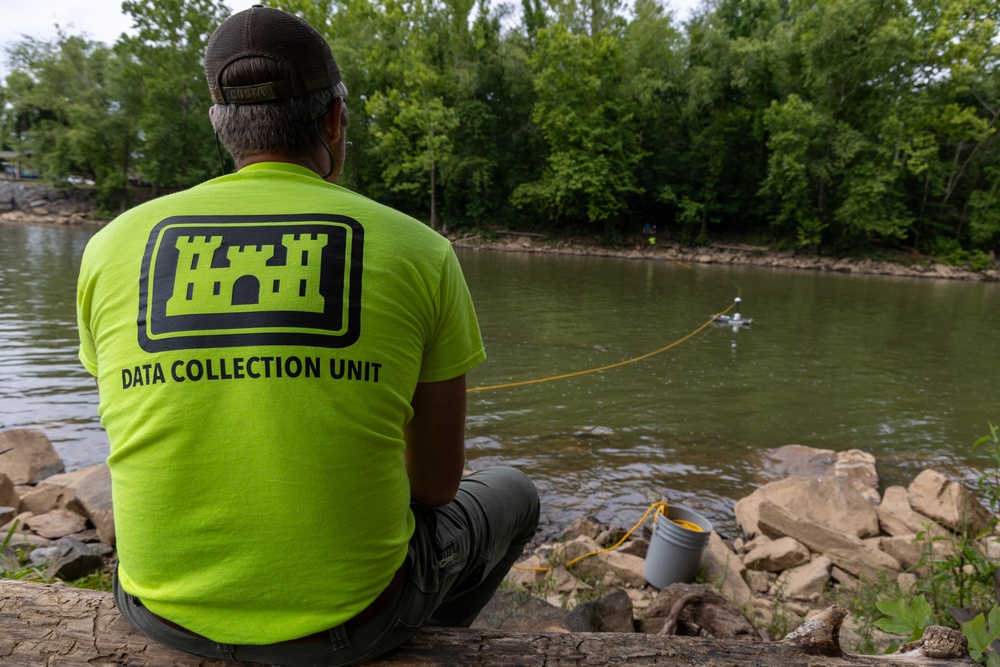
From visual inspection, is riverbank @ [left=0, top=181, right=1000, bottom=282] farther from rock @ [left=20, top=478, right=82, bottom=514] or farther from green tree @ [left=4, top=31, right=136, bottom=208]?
rock @ [left=20, top=478, right=82, bottom=514]

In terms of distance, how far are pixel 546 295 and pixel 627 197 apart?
18303 millimetres

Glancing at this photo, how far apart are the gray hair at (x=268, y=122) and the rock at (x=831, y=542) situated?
4047 millimetres

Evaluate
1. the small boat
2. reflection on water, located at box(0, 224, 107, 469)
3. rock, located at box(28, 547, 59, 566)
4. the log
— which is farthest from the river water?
the log

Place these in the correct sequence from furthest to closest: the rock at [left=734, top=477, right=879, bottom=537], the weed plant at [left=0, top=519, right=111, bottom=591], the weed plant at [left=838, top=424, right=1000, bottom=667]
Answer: the rock at [left=734, top=477, right=879, bottom=537] < the weed plant at [left=0, top=519, right=111, bottom=591] < the weed plant at [left=838, top=424, right=1000, bottom=667]

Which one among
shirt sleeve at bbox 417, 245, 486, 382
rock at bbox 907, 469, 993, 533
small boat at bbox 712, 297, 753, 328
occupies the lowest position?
rock at bbox 907, 469, 993, 533

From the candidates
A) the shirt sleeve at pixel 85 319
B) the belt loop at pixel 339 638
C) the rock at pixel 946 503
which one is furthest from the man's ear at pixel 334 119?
the rock at pixel 946 503

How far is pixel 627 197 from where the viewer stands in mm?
31703

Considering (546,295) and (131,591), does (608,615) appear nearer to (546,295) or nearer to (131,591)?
(131,591)

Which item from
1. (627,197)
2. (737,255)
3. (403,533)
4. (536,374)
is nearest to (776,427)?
(536,374)

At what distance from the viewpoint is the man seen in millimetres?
1067

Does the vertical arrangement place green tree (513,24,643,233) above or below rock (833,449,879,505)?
above

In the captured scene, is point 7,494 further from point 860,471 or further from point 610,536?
point 860,471

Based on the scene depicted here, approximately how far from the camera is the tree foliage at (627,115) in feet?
84.7

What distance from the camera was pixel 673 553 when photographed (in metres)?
3.44
